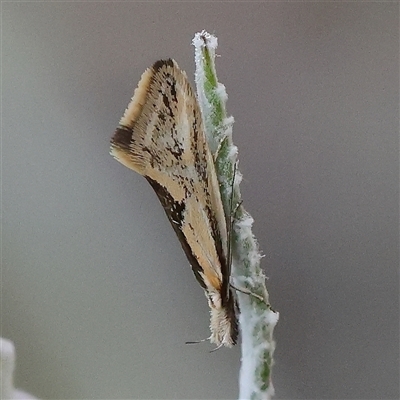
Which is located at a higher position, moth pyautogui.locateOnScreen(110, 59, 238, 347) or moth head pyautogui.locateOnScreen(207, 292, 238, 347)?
moth pyautogui.locateOnScreen(110, 59, 238, 347)

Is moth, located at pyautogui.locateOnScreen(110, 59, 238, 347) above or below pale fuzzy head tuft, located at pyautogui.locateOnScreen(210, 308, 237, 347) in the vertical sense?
above

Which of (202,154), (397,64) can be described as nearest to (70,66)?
(202,154)

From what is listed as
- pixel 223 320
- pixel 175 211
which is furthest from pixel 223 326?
pixel 175 211

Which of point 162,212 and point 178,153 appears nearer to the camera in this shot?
point 178,153

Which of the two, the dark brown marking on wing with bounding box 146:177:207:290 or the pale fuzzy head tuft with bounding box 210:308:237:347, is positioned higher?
the dark brown marking on wing with bounding box 146:177:207:290

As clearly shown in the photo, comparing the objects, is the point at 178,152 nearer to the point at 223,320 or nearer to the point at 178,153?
the point at 178,153
